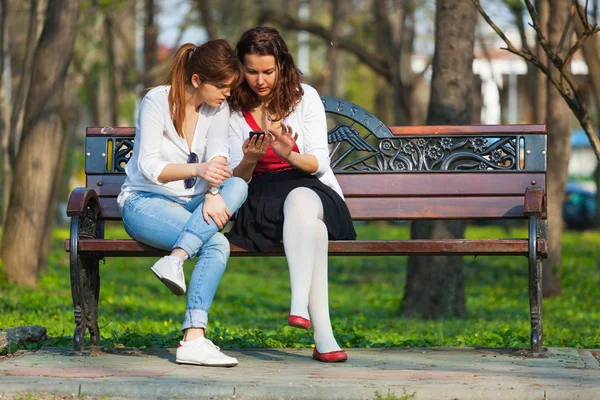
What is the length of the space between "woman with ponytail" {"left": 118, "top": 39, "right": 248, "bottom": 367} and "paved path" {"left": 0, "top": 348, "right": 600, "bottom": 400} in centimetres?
31

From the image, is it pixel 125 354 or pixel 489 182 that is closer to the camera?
pixel 125 354

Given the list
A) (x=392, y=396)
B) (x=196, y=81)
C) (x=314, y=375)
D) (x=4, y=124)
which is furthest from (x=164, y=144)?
(x=4, y=124)

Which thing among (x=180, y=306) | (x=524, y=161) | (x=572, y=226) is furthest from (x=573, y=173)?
(x=524, y=161)

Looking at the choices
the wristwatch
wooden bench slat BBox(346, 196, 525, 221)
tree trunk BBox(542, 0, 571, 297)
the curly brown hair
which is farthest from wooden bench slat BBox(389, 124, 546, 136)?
tree trunk BBox(542, 0, 571, 297)

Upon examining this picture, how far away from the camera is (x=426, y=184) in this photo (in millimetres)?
5492

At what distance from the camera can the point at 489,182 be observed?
5.42 meters

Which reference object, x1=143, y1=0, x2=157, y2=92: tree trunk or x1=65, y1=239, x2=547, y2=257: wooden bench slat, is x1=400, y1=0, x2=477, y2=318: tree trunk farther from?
x1=143, y1=0, x2=157, y2=92: tree trunk

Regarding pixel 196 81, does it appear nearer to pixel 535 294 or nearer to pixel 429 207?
pixel 429 207

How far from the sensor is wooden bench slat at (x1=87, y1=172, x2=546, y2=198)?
5.41 metres

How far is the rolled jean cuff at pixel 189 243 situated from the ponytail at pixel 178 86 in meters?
0.61

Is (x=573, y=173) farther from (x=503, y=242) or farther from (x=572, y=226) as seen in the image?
(x=503, y=242)

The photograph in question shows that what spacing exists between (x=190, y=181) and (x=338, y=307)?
5139 millimetres

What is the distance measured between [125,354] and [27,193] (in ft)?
16.1

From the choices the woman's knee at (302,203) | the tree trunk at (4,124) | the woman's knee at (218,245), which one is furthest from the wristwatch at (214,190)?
the tree trunk at (4,124)
